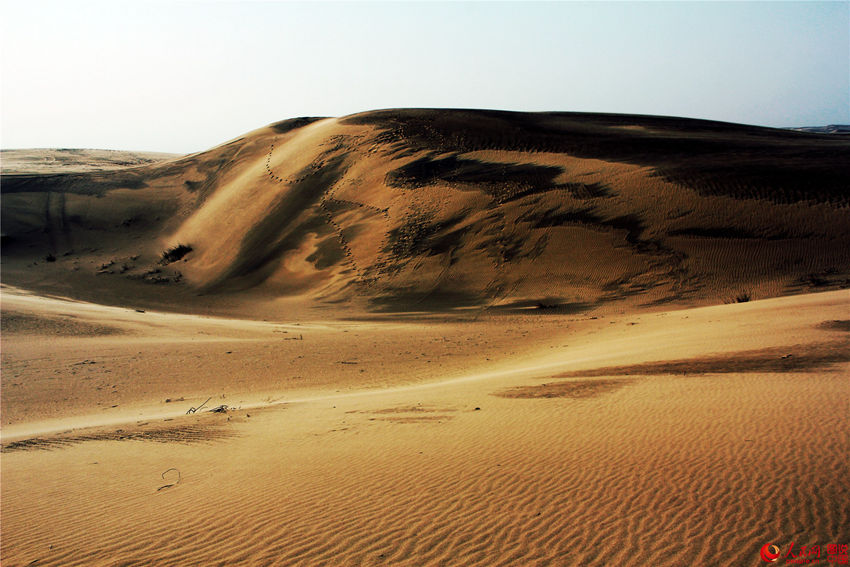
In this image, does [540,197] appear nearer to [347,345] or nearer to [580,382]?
[347,345]

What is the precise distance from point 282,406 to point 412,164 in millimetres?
20612

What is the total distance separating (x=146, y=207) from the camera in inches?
1328

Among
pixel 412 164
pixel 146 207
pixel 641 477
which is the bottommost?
pixel 641 477

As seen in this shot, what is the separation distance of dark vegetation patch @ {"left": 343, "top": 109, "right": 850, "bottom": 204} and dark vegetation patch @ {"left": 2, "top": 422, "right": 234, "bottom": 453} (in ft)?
73.4

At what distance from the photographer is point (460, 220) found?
24984 mm

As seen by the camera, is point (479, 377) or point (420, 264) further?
point (420, 264)

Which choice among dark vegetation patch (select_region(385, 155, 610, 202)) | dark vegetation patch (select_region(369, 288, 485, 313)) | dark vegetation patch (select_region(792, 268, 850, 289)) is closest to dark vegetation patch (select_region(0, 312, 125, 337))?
dark vegetation patch (select_region(369, 288, 485, 313))

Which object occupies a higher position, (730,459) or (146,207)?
(146,207)

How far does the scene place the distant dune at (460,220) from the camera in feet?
69.1

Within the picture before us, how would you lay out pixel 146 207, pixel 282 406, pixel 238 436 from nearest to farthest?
pixel 238 436
pixel 282 406
pixel 146 207

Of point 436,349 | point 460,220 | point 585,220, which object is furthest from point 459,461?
point 460,220

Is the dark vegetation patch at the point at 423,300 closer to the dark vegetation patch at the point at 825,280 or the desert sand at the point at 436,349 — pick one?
the desert sand at the point at 436,349

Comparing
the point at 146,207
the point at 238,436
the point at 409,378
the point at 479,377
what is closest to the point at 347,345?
the point at 409,378

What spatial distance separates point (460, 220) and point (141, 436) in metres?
18.2
